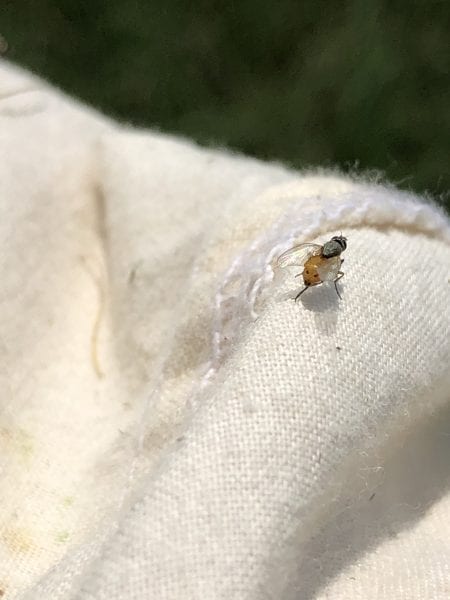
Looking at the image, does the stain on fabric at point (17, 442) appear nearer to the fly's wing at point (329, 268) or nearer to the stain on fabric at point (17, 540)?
the stain on fabric at point (17, 540)

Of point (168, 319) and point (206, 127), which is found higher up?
point (168, 319)

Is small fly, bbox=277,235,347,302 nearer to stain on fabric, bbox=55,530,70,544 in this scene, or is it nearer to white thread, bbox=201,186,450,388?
white thread, bbox=201,186,450,388

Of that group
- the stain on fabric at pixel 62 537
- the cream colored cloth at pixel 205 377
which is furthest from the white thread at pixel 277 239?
the stain on fabric at pixel 62 537

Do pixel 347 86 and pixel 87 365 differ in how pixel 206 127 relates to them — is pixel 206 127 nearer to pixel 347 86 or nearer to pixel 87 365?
pixel 347 86

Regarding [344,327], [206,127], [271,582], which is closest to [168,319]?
[344,327]

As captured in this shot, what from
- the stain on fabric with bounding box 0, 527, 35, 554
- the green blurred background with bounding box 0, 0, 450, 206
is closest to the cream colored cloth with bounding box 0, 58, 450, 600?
the stain on fabric with bounding box 0, 527, 35, 554

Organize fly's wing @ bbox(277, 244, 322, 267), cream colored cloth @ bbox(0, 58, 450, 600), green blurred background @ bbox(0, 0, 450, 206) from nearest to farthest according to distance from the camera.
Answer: cream colored cloth @ bbox(0, 58, 450, 600)
fly's wing @ bbox(277, 244, 322, 267)
green blurred background @ bbox(0, 0, 450, 206)
